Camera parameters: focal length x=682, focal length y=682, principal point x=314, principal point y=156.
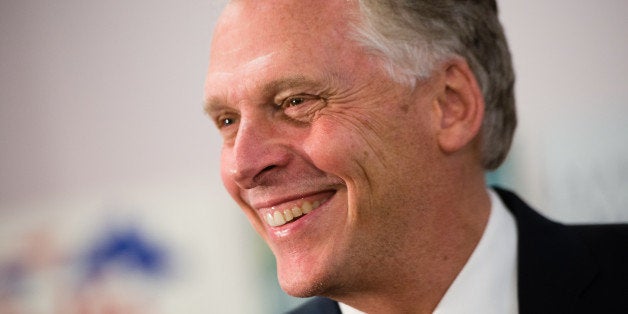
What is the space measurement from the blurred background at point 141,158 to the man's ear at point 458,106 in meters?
0.84

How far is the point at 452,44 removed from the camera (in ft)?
6.07

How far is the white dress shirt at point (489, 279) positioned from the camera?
1.80 meters

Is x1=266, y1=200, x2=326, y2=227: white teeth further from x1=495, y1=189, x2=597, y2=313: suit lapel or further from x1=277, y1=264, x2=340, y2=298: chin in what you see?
x1=495, y1=189, x2=597, y2=313: suit lapel

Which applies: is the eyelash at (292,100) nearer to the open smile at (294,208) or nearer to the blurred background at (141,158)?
the open smile at (294,208)

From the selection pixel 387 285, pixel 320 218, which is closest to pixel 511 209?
pixel 387 285

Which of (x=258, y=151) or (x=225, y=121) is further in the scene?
(x=225, y=121)

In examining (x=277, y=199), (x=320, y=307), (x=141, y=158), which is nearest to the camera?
(x=277, y=199)

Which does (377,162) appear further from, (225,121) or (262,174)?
(225,121)

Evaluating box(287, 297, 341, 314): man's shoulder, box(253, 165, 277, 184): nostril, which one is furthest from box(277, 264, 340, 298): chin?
box(287, 297, 341, 314): man's shoulder

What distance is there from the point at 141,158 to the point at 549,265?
6.05ft

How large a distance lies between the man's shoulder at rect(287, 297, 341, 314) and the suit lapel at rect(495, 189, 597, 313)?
1.82ft

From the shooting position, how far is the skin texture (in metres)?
1.67

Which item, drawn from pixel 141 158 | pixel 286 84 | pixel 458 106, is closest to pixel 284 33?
pixel 286 84

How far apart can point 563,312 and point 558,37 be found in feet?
3.91
